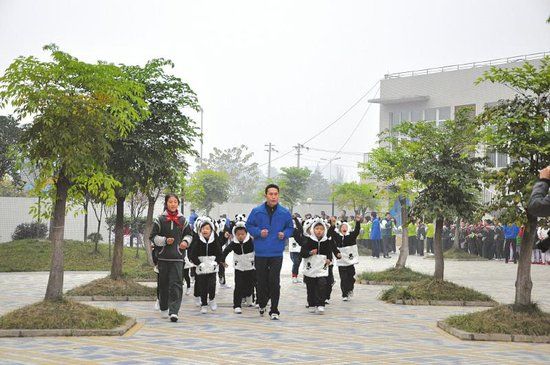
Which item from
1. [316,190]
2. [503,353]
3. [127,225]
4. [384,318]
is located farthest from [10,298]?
[316,190]

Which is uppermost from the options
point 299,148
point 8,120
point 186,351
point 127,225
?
point 299,148

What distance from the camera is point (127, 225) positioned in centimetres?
3422

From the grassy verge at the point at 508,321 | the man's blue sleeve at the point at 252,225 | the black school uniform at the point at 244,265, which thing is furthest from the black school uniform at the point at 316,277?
the grassy verge at the point at 508,321

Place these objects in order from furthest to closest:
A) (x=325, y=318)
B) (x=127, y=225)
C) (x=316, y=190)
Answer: (x=316, y=190)
(x=127, y=225)
(x=325, y=318)

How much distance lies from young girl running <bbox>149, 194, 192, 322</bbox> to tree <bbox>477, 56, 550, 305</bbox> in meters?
4.79

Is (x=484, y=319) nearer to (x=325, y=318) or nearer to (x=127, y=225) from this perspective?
(x=325, y=318)

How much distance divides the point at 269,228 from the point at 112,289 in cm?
410

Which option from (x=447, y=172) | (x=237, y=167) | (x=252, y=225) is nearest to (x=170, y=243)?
(x=252, y=225)

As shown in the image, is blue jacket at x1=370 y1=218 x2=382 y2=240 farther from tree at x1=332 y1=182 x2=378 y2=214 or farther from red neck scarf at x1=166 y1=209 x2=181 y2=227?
red neck scarf at x1=166 y1=209 x2=181 y2=227

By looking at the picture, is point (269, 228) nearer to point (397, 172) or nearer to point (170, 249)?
point (170, 249)

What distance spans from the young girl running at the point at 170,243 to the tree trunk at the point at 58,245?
5.15ft

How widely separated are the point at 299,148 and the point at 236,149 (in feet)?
84.1

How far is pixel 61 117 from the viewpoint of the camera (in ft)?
40.5

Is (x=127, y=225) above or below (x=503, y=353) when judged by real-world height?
above
